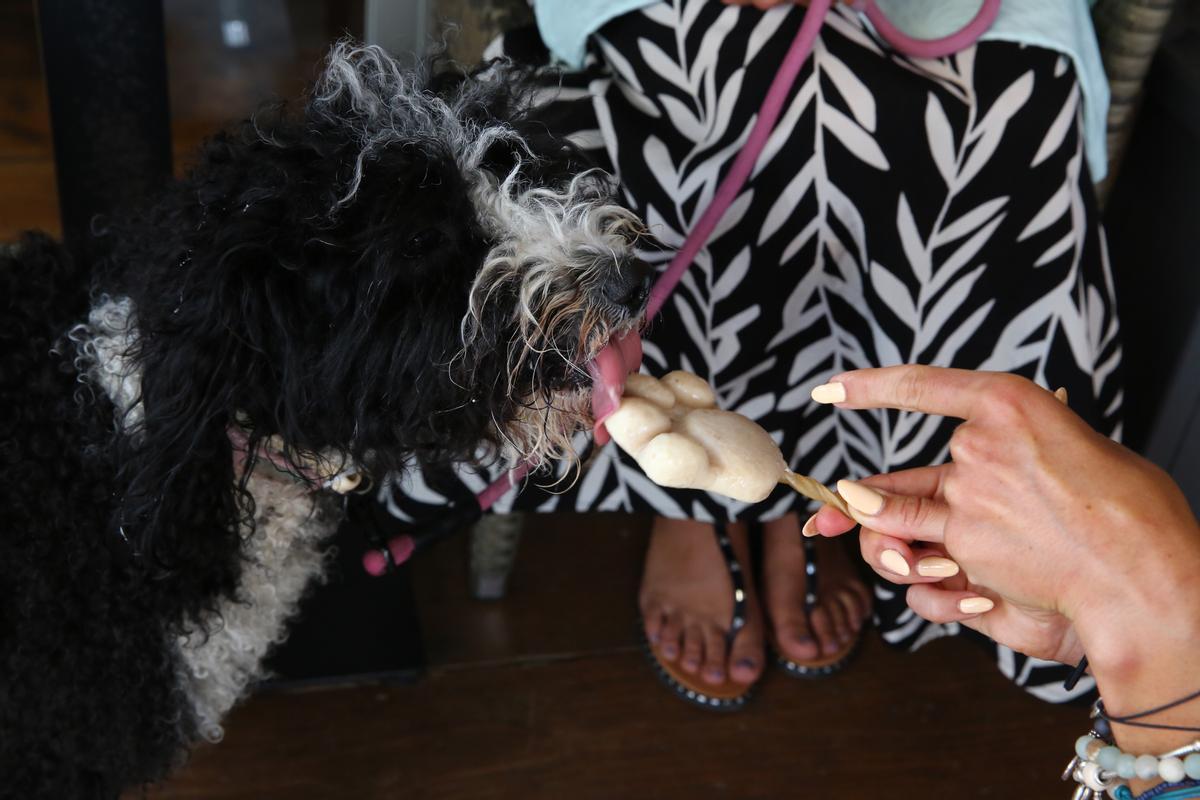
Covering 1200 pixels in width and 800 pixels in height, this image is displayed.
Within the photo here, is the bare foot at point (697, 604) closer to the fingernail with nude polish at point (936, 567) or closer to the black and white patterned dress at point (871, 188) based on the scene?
the black and white patterned dress at point (871, 188)

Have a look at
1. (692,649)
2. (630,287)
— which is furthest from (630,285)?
(692,649)

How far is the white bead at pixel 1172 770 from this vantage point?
0.66 meters

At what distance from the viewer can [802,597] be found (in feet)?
5.09

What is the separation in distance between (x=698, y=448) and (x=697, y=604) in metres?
0.77

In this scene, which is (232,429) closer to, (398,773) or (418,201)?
(418,201)

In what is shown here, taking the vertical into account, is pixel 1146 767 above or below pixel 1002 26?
below

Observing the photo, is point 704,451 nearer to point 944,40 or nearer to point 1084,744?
point 1084,744

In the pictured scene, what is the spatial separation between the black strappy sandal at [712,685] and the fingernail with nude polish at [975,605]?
671 millimetres

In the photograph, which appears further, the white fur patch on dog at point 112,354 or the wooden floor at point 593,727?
the wooden floor at point 593,727

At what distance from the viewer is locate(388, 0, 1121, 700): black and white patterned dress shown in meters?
1.09

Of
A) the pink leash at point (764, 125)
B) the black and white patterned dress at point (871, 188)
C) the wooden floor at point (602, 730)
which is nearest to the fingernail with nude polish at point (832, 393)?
the pink leash at point (764, 125)

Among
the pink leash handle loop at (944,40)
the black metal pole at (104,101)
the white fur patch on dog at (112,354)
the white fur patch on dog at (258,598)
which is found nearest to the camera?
the white fur patch on dog at (112,354)

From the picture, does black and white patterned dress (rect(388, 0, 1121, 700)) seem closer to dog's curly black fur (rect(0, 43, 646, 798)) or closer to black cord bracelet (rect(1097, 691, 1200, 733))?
dog's curly black fur (rect(0, 43, 646, 798))

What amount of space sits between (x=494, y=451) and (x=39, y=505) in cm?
39
